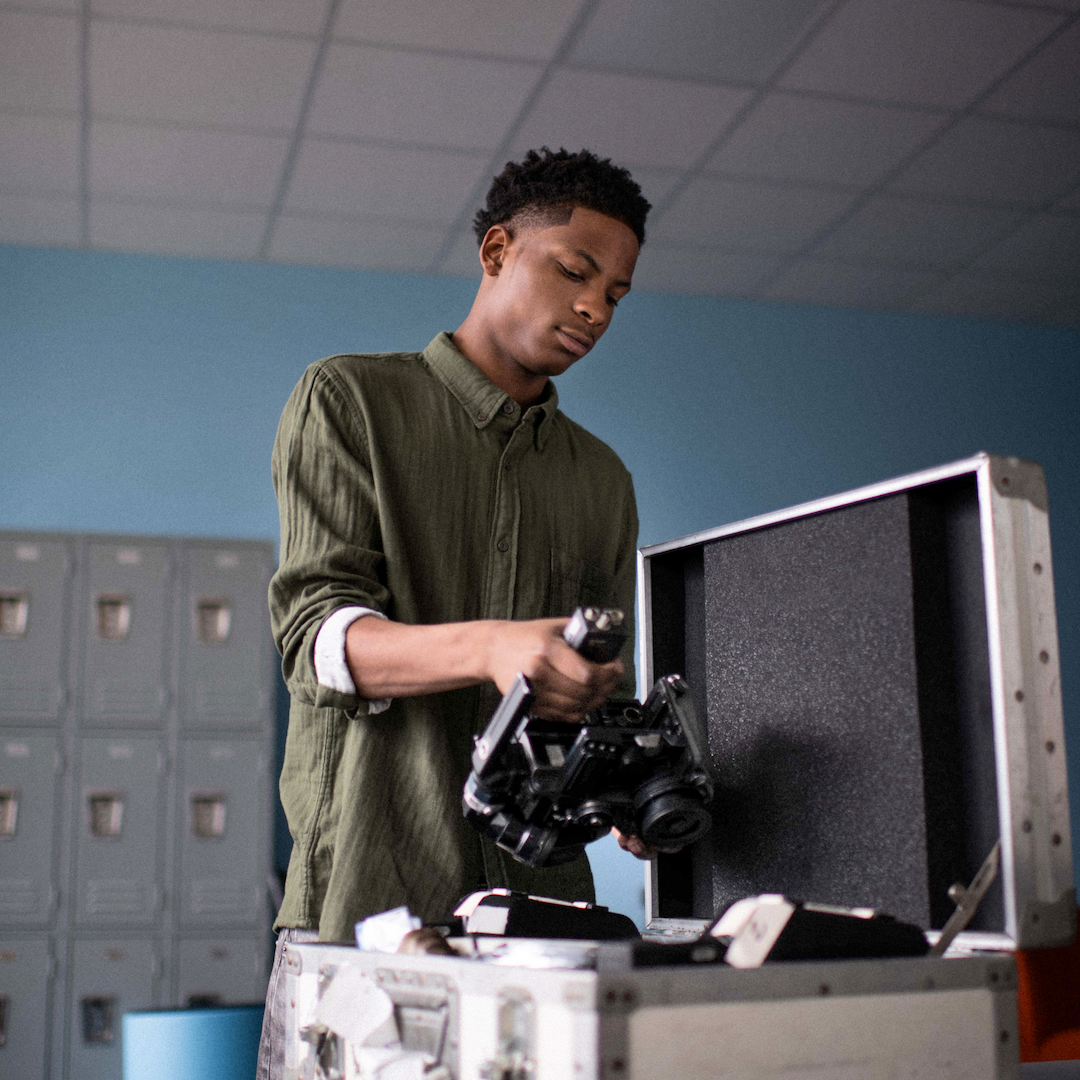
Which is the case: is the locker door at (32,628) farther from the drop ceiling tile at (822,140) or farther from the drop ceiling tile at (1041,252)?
the drop ceiling tile at (1041,252)

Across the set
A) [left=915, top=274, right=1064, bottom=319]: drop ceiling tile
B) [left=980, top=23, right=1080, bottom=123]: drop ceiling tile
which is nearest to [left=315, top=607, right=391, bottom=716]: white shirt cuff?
[left=980, top=23, right=1080, bottom=123]: drop ceiling tile

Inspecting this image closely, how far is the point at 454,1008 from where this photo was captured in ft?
2.30

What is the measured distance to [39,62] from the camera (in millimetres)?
3197

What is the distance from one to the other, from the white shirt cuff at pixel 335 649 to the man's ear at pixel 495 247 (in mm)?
458

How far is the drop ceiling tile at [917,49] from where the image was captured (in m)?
3.03

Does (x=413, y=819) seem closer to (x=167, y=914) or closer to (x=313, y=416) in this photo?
(x=313, y=416)

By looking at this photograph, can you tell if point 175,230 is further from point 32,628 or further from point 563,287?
point 563,287

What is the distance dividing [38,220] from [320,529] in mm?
3565

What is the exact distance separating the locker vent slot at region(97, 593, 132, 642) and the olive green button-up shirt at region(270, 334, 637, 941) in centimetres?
290

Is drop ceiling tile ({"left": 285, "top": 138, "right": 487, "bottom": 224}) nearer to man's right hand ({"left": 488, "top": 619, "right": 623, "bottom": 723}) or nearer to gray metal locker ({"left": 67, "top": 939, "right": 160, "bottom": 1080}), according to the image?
gray metal locker ({"left": 67, "top": 939, "right": 160, "bottom": 1080})

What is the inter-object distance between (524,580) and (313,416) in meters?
0.26

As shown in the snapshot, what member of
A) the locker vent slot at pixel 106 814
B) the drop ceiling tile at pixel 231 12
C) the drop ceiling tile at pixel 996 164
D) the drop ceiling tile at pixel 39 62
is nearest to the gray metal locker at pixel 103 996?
the locker vent slot at pixel 106 814

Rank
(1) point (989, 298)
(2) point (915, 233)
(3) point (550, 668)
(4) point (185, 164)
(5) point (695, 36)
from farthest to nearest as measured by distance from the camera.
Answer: (1) point (989, 298) → (2) point (915, 233) → (4) point (185, 164) → (5) point (695, 36) → (3) point (550, 668)

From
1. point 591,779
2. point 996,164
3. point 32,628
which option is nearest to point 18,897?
point 32,628
